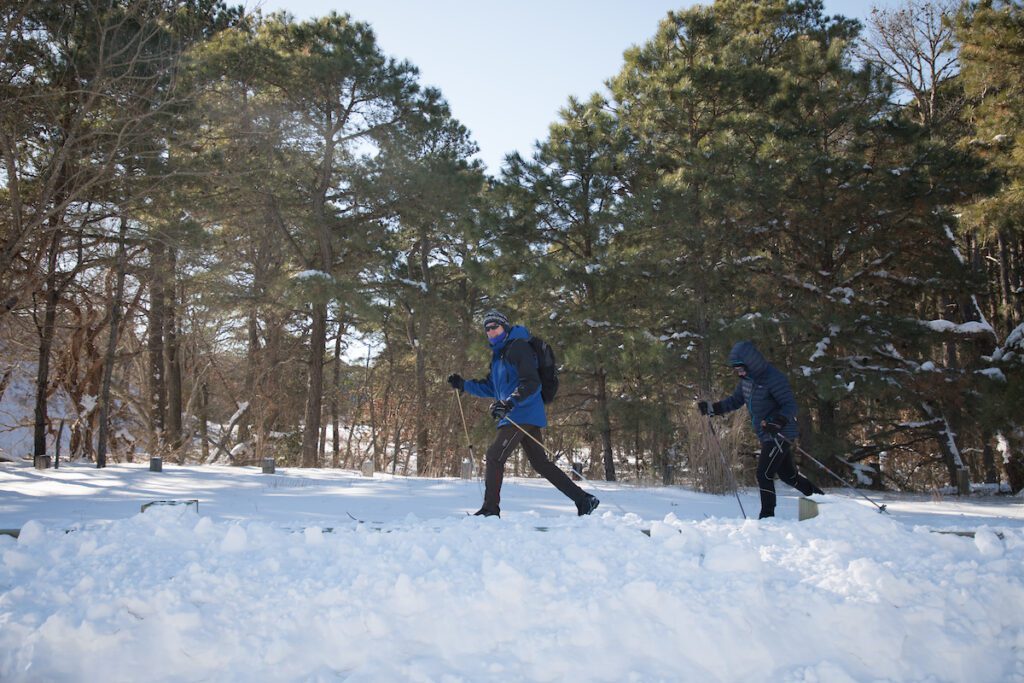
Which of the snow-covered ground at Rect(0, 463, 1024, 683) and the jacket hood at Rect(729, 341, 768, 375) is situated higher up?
the jacket hood at Rect(729, 341, 768, 375)

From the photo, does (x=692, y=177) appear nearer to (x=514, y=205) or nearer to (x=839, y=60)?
(x=514, y=205)

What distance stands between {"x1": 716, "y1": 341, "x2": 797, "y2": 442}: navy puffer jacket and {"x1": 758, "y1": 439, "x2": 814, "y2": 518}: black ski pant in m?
0.10

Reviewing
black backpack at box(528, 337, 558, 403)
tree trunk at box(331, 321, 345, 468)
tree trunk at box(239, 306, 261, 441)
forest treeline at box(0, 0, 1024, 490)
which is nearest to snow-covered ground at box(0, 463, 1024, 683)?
black backpack at box(528, 337, 558, 403)

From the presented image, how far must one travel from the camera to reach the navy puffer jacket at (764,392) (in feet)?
20.5

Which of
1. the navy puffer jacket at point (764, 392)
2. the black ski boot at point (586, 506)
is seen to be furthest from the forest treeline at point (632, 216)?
the black ski boot at point (586, 506)

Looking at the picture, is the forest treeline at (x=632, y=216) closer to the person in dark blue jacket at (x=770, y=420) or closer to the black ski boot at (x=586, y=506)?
the person in dark blue jacket at (x=770, y=420)

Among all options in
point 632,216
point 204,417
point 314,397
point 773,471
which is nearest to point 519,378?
point 773,471

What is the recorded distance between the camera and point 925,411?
16.6m

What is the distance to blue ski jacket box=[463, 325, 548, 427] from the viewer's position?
546cm

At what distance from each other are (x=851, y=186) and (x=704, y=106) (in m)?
3.49

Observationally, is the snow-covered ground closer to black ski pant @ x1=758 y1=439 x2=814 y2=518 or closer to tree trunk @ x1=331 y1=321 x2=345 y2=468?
black ski pant @ x1=758 y1=439 x2=814 y2=518

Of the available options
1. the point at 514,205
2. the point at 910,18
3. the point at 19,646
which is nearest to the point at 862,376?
the point at 514,205

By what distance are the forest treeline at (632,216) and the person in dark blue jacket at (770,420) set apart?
4.05 m

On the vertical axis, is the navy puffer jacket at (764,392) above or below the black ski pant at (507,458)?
above
